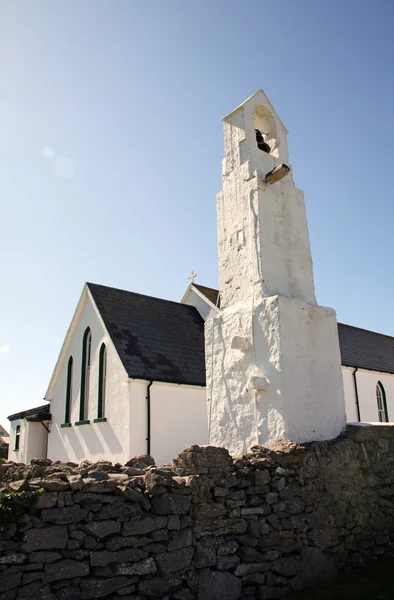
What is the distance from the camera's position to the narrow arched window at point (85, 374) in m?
15.5

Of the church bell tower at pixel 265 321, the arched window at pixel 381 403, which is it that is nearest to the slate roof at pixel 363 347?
the arched window at pixel 381 403

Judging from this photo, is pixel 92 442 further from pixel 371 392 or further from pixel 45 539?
pixel 371 392

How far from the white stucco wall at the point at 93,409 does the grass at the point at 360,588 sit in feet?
24.7

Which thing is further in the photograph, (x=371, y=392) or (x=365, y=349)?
(x=365, y=349)

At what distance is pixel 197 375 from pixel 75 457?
4.66m

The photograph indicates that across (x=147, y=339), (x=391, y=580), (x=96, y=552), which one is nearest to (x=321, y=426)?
(x=391, y=580)

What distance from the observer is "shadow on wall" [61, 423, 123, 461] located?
1373 centimetres

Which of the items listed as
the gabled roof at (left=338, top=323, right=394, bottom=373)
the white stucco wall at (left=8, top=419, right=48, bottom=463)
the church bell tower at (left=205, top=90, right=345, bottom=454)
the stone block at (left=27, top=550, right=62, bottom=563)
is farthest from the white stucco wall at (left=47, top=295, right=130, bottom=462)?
the gabled roof at (left=338, top=323, right=394, bottom=373)

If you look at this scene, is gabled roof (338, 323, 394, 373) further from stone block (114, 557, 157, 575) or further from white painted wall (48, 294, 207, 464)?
stone block (114, 557, 157, 575)

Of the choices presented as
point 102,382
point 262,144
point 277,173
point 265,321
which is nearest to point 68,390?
point 102,382

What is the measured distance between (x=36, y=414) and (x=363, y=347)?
1582cm

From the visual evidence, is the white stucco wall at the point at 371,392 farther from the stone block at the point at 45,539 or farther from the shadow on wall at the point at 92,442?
the stone block at the point at 45,539

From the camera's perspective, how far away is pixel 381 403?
2205cm

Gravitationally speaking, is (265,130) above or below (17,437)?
above
